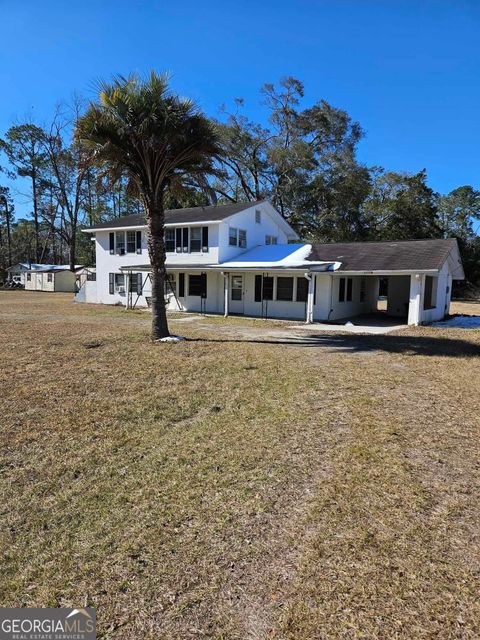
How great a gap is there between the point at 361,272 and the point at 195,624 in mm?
16114

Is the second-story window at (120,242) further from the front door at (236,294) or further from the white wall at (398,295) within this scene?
the white wall at (398,295)

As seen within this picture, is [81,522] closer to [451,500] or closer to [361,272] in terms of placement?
[451,500]

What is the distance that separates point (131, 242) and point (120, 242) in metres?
0.80

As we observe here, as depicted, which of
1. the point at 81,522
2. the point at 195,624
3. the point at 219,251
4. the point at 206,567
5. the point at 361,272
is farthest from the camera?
the point at 219,251

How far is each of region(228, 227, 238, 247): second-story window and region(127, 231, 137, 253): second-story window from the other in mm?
6160

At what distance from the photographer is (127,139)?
1101 cm

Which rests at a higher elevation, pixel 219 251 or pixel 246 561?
pixel 219 251

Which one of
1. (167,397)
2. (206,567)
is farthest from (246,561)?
(167,397)

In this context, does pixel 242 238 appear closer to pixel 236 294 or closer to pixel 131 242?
pixel 236 294

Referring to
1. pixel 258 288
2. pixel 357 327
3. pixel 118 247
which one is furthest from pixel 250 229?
pixel 357 327

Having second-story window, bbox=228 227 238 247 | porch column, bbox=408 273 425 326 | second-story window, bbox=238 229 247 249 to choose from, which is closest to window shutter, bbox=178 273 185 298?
second-story window, bbox=228 227 238 247

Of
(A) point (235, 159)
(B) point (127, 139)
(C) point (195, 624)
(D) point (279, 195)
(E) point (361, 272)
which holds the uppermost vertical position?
(A) point (235, 159)

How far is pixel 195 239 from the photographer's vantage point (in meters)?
22.7

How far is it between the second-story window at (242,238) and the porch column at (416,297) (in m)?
9.51
